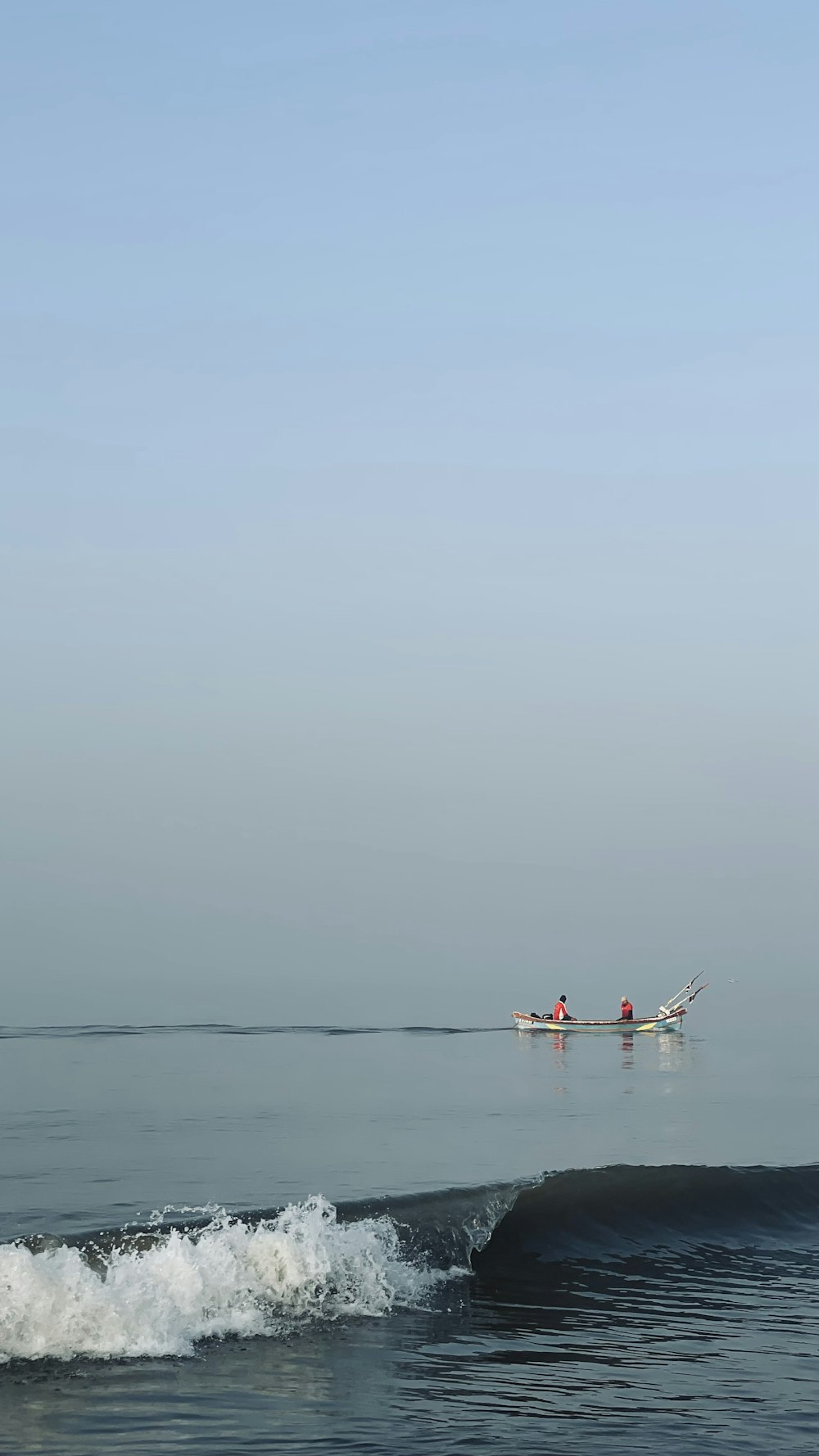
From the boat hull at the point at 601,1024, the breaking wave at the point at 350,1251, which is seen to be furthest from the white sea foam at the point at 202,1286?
the boat hull at the point at 601,1024

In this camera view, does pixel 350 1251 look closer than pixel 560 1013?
Yes

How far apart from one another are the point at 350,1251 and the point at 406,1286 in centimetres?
76

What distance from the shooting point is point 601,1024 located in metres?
67.8

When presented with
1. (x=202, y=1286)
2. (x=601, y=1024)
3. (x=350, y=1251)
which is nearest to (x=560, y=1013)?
(x=601, y=1024)

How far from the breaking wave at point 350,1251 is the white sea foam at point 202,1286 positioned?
0.02 m

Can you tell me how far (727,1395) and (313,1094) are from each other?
94.0 feet

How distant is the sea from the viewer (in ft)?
33.2

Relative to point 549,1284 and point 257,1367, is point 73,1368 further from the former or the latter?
point 549,1284

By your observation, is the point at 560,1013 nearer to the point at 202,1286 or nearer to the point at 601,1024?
the point at 601,1024

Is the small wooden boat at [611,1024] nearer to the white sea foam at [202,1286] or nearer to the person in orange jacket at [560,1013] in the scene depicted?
the person in orange jacket at [560,1013]

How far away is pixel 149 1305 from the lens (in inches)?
502

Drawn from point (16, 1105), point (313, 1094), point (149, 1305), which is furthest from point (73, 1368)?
point (313, 1094)

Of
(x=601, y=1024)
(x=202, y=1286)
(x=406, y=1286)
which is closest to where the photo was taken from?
(x=202, y=1286)

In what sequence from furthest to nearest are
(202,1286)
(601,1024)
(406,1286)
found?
(601,1024) → (406,1286) → (202,1286)
